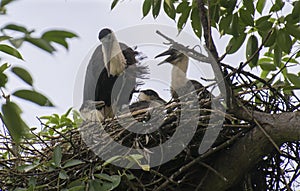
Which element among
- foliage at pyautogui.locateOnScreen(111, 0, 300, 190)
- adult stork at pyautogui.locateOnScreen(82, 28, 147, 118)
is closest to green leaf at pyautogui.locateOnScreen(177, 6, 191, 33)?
foliage at pyautogui.locateOnScreen(111, 0, 300, 190)

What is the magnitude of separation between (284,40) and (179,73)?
1.20 meters

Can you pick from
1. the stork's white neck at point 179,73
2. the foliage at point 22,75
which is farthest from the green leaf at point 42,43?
the stork's white neck at point 179,73

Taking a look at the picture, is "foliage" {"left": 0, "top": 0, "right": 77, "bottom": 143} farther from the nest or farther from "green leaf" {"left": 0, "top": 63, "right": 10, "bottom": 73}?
the nest

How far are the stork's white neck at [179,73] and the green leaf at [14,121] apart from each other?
248 centimetres

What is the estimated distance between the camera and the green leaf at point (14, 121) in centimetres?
109

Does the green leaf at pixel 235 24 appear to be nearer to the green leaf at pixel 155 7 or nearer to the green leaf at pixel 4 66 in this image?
the green leaf at pixel 155 7

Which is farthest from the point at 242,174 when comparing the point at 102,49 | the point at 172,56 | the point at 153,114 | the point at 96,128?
the point at 102,49

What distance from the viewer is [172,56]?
390cm

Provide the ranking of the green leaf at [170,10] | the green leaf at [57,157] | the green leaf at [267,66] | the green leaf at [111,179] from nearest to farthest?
the green leaf at [111,179] < the green leaf at [57,157] < the green leaf at [170,10] < the green leaf at [267,66]

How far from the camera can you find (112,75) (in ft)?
13.1

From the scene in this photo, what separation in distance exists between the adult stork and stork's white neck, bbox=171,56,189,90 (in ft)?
0.96

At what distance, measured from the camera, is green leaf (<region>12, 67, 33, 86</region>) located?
1.14 meters

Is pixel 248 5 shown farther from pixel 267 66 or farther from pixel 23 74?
pixel 23 74

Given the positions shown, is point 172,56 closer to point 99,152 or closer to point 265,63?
point 265,63
